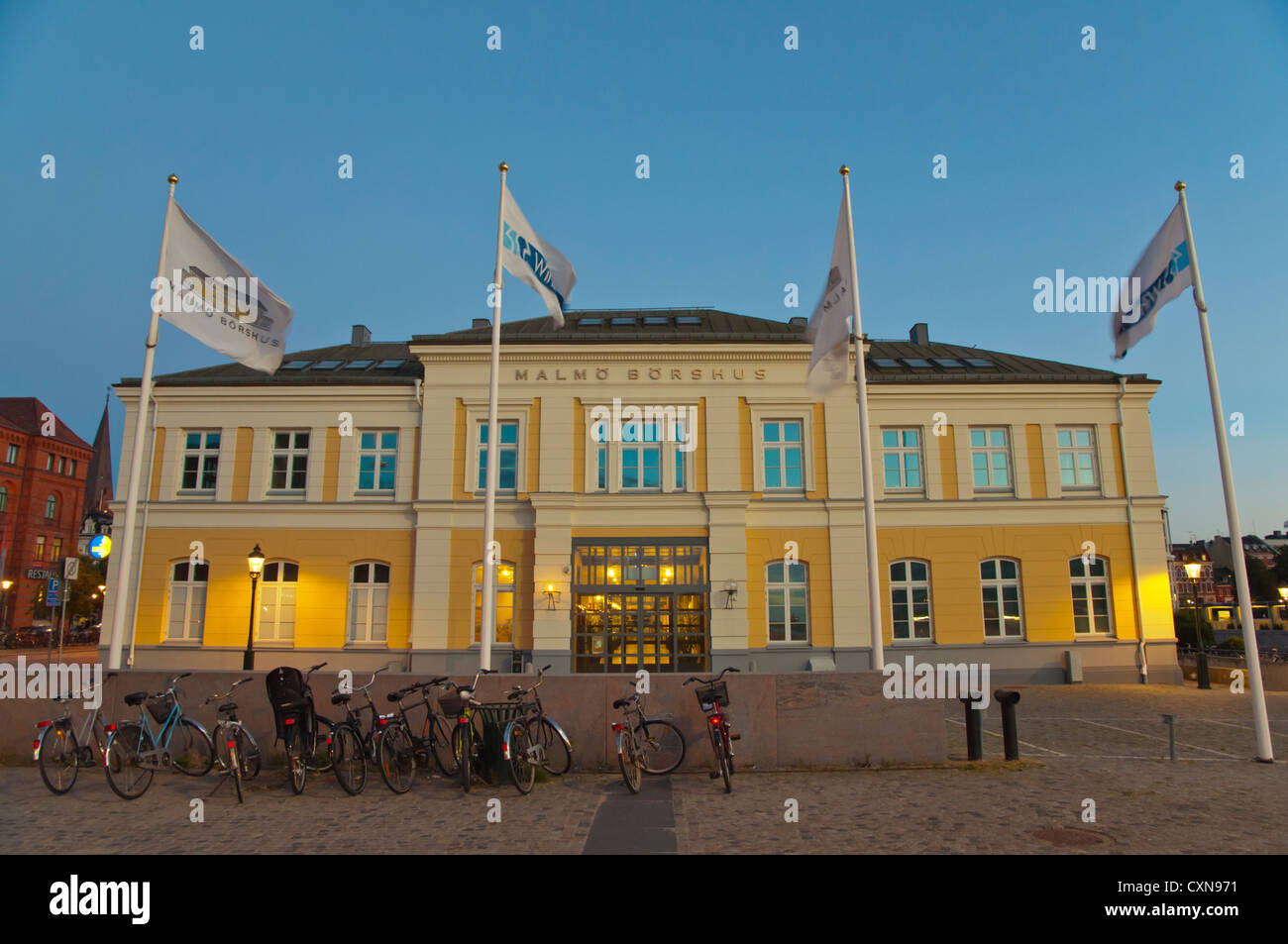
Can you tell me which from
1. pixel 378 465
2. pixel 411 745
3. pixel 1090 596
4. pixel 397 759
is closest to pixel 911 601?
pixel 1090 596

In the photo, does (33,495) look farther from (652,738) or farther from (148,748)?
(652,738)

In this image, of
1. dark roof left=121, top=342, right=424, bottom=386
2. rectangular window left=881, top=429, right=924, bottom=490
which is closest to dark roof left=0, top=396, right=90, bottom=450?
dark roof left=121, top=342, right=424, bottom=386

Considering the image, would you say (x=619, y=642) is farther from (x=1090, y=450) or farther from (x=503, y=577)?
(x=1090, y=450)

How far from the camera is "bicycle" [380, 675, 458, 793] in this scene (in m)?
8.16

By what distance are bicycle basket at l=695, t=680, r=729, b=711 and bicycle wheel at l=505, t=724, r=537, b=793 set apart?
194 cm

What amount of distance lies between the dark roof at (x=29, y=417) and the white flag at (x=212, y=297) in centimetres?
7630

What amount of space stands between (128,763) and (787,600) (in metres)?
16.4

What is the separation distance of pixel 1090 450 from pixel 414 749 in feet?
72.4

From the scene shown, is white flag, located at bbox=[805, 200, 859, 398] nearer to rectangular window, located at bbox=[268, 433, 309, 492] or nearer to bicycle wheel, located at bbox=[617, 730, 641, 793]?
bicycle wheel, located at bbox=[617, 730, 641, 793]

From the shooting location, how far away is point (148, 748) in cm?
832
